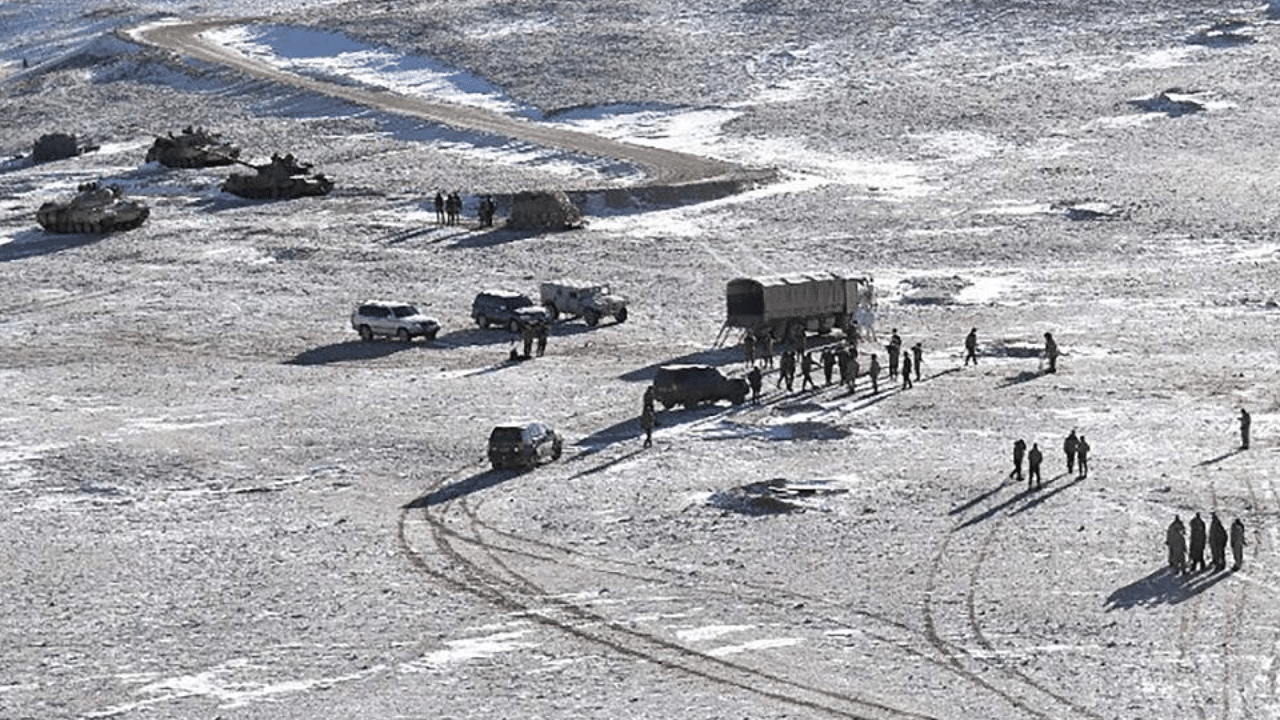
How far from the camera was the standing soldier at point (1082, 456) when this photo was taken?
4228 cm

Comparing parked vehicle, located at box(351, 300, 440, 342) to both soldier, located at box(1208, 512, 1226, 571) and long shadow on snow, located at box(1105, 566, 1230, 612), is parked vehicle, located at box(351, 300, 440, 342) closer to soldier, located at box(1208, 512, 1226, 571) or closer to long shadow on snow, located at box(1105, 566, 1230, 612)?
long shadow on snow, located at box(1105, 566, 1230, 612)

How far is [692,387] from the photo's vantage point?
1924 inches

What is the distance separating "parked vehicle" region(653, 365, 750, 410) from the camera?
48.8m

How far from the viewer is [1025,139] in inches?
3457

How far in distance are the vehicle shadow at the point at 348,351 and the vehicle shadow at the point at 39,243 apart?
57.0 ft

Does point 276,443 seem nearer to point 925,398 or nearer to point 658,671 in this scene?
point 925,398

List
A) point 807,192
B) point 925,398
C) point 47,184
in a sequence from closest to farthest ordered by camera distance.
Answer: point 925,398 → point 807,192 → point 47,184

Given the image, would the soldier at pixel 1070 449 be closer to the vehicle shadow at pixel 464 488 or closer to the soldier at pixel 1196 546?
the soldier at pixel 1196 546

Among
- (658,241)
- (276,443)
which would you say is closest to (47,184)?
(658,241)

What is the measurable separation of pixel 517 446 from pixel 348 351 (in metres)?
13.9

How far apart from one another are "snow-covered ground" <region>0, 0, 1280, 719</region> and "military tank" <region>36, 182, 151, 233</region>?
2.90 ft

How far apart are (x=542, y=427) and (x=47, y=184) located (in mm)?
45851

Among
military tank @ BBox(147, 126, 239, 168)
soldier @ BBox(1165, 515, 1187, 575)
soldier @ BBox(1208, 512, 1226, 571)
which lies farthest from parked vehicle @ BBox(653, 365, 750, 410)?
military tank @ BBox(147, 126, 239, 168)

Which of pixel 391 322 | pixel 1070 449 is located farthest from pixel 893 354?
pixel 391 322
